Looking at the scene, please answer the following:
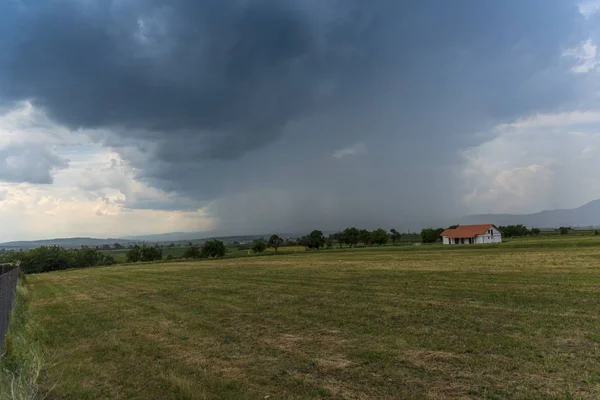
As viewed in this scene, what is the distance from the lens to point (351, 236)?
380 feet

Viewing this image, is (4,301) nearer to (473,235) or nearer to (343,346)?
(343,346)

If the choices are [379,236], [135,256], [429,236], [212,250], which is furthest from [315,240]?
[135,256]

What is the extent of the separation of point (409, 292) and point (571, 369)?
9549 millimetres

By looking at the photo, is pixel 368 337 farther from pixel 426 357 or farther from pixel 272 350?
pixel 272 350

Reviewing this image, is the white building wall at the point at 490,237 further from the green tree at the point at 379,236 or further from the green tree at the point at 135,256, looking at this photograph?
the green tree at the point at 135,256

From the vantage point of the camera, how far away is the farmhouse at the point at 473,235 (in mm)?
87525

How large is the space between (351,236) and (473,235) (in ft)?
129

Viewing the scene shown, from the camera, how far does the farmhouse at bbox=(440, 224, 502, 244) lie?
8753cm

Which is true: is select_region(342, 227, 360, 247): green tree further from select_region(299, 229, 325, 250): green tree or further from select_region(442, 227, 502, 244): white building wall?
select_region(442, 227, 502, 244): white building wall

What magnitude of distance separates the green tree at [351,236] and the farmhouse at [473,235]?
29.5 m

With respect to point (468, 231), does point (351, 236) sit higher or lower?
lower

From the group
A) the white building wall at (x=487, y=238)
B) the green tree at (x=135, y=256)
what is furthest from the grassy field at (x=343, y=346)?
the green tree at (x=135, y=256)

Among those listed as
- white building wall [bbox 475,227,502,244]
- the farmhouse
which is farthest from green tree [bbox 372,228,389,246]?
white building wall [bbox 475,227,502,244]

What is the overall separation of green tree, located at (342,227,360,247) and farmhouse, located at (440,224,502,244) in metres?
29.5
